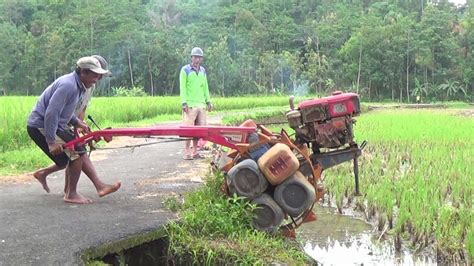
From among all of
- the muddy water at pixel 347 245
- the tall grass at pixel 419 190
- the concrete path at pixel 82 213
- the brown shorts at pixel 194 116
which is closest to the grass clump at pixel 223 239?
the concrete path at pixel 82 213

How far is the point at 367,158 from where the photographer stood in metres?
9.91

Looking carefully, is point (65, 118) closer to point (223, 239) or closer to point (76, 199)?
point (76, 199)

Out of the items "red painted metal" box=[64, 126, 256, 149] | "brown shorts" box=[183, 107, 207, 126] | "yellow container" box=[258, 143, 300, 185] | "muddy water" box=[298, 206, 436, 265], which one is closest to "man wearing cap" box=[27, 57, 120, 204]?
"red painted metal" box=[64, 126, 256, 149]

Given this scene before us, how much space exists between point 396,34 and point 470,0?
62.8ft

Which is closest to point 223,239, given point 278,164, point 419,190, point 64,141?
point 278,164

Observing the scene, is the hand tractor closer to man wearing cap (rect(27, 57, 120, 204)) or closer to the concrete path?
man wearing cap (rect(27, 57, 120, 204))

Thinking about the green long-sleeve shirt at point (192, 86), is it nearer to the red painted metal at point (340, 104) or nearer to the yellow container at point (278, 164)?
the red painted metal at point (340, 104)

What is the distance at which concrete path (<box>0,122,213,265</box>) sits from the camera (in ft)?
11.4

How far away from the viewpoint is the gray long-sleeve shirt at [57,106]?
4387 millimetres

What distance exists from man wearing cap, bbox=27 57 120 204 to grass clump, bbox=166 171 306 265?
0.98 m

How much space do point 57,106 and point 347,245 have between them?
302 centimetres

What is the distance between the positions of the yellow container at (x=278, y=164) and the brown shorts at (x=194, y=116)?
3.57 meters

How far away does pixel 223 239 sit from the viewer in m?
3.97

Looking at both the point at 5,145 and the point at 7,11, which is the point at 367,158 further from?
the point at 7,11
